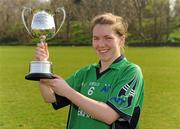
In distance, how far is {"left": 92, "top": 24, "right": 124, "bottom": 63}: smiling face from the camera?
3.06m

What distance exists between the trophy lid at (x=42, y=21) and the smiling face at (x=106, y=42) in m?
0.41

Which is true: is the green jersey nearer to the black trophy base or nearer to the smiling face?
the smiling face

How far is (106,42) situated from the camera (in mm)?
3074

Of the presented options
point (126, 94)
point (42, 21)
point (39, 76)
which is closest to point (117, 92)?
point (126, 94)

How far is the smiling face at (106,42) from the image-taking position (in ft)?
10.0

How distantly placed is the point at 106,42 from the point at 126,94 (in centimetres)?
37

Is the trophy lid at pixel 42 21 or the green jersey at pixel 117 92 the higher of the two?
the trophy lid at pixel 42 21

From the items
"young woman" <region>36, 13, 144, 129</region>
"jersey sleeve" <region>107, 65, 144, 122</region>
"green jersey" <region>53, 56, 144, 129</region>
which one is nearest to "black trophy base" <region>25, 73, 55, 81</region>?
"young woman" <region>36, 13, 144, 129</region>

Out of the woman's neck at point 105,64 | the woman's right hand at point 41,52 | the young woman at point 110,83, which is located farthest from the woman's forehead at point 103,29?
the woman's right hand at point 41,52

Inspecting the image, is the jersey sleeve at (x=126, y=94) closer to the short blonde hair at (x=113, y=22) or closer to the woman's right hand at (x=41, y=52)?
the short blonde hair at (x=113, y=22)

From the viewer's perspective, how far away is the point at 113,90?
10.0ft

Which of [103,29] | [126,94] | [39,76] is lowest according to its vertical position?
[126,94]

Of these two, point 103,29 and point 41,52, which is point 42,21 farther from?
point 103,29

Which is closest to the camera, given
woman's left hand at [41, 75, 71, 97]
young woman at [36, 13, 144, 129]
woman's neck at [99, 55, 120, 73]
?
woman's left hand at [41, 75, 71, 97]
